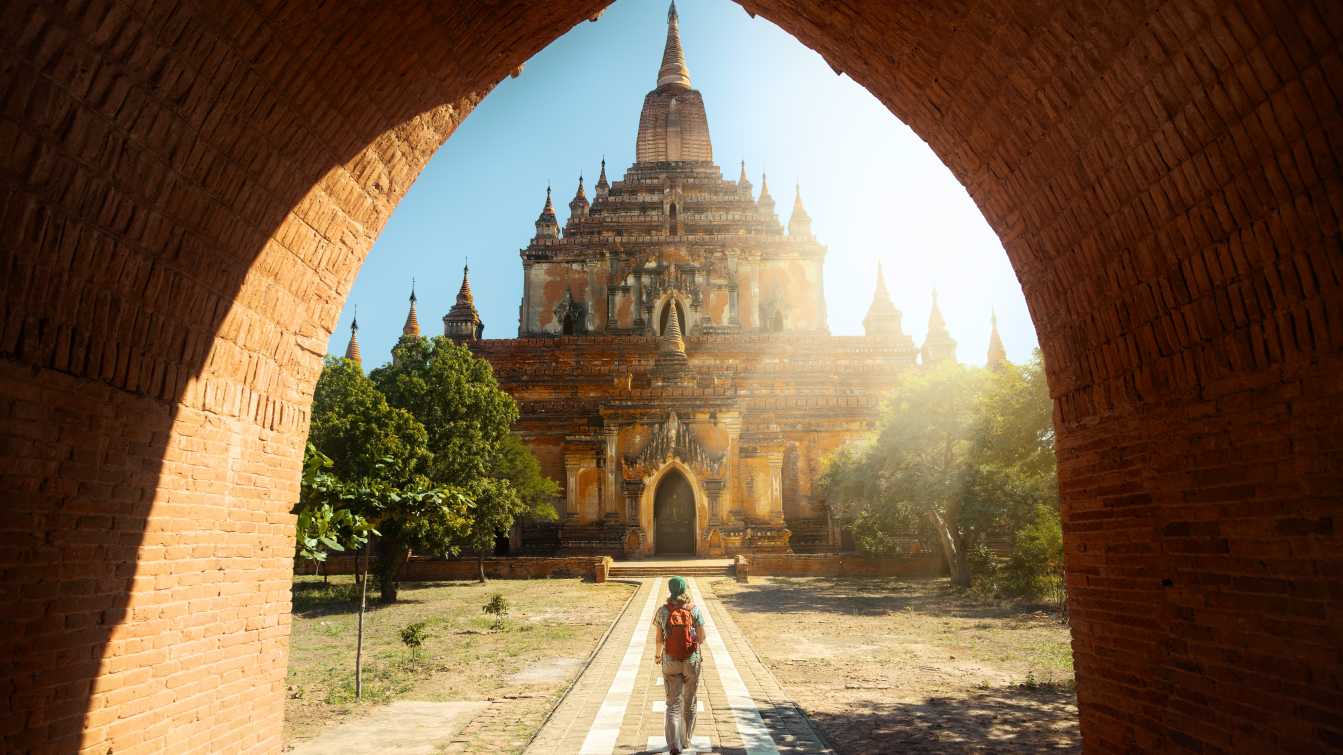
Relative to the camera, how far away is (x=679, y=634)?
26.0 ft

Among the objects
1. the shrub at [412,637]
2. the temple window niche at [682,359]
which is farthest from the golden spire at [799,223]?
the shrub at [412,637]

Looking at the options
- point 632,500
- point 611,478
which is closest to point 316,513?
point 632,500

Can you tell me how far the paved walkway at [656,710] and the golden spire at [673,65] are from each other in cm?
4847

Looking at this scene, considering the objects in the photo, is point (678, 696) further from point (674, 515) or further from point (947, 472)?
point (674, 515)

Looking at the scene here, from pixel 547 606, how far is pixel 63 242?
58.9 ft

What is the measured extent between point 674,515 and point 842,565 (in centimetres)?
662

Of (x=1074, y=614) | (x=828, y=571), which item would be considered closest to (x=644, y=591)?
(x=828, y=571)

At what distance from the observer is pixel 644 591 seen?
23.3m

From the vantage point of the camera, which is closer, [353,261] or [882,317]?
[353,261]

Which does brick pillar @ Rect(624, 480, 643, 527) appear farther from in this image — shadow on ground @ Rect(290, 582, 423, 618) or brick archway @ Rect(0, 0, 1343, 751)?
brick archway @ Rect(0, 0, 1343, 751)

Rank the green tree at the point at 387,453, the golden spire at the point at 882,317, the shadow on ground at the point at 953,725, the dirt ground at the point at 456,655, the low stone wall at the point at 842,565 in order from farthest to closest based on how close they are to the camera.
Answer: the golden spire at the point at 882,317 → the low stone wall at the point at 842,565 → the green tree at the point at 387,453 → the dirt ground at the point at 456,655 → the shadow on ground at the point at 953,725

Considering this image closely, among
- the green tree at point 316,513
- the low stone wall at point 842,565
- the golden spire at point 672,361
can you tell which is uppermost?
the golden spire at point 672,361

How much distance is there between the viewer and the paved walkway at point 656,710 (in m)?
8.25

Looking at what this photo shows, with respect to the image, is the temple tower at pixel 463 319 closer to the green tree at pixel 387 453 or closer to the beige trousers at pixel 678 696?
the green tree at pixel 387 453
